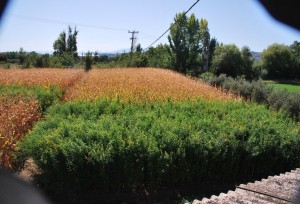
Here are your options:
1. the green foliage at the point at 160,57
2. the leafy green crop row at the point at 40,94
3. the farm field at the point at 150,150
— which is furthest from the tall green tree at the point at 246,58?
the green foliage at the point at 160,57

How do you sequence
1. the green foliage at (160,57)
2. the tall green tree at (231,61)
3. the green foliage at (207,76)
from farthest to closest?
the green foliage at (160,57)
the green foliage at (207,76)
the tall green tree at (231,61)

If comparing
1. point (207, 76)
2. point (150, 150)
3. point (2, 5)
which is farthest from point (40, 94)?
point (207, 76)

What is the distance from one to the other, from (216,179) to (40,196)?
28.9 feet

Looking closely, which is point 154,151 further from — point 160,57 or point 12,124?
point 160,57

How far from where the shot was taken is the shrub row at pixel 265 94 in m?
18.3

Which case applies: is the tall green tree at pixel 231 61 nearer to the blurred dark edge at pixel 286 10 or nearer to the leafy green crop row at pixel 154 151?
the leafy green crop row at pixel 154 151

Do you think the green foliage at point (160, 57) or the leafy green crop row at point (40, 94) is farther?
the green foliage at point (160, 57)

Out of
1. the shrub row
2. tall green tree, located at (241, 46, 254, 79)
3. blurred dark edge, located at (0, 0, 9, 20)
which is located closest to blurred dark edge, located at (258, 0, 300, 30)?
blurred dark edge, located at (0, 0, 9, 20)

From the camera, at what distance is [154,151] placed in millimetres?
7746

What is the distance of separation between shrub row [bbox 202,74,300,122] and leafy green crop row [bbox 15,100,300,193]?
7960 mm

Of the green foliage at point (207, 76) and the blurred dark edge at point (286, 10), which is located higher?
the blurred dark edge at point (286, 10)

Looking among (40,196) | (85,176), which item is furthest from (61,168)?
(40,196)

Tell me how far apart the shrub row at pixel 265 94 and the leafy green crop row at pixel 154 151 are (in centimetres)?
796

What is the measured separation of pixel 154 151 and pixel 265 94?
1568cm
